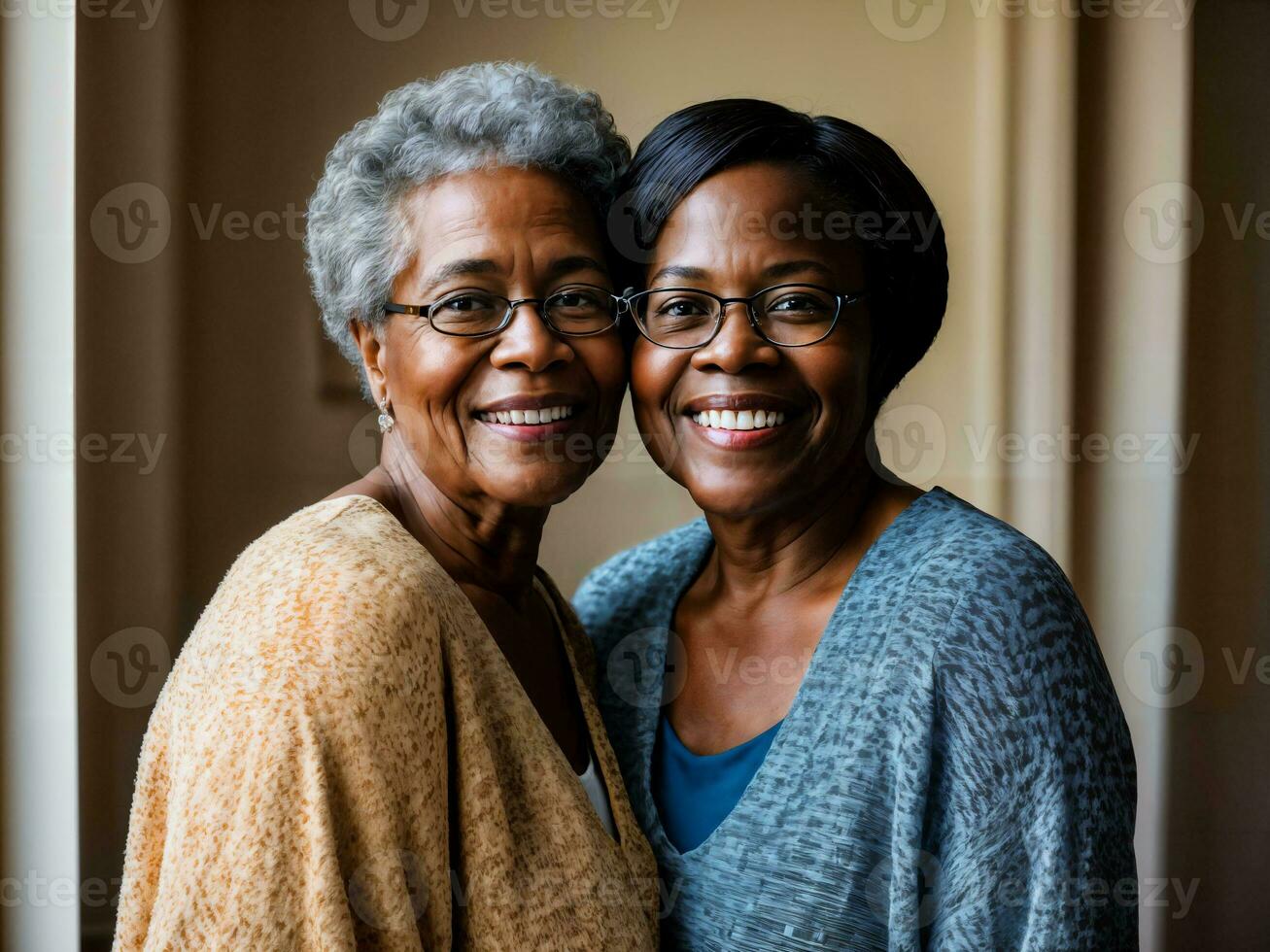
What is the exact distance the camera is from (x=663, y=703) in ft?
4.87

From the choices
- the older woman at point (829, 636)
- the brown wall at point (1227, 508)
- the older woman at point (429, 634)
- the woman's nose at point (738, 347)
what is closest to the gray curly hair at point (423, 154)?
the older woman at point (429, 634)

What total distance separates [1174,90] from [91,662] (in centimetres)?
237

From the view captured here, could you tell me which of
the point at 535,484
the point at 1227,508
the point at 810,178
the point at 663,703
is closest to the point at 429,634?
the point at 535,484

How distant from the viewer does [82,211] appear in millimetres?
1555

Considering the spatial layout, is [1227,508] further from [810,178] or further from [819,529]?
[810,178]

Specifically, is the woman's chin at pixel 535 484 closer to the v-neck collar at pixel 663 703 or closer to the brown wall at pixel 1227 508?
the v-neck collar at pixel 663 703

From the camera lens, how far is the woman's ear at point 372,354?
1328 mm

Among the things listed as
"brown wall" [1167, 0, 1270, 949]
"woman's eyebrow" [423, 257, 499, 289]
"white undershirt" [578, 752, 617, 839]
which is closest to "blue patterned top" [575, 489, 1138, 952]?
"white undershirt" [578, 752, 617, 839]

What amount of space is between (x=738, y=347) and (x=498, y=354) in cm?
27

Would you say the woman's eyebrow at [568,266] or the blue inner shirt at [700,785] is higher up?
the woman's eyebrow at [568,266]

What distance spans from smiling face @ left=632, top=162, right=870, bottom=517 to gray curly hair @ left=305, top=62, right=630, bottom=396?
0.50ft

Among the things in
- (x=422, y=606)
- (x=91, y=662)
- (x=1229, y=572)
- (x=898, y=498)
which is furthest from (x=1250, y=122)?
(x=91, y=662)

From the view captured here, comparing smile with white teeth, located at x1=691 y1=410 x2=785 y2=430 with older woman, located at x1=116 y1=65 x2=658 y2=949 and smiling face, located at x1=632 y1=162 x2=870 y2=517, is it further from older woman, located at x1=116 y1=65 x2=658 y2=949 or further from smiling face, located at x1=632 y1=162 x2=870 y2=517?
older woman, located at x1=116 y1=65 x2=658 y2=949

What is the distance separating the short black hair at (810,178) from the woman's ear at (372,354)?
12.0 inches
